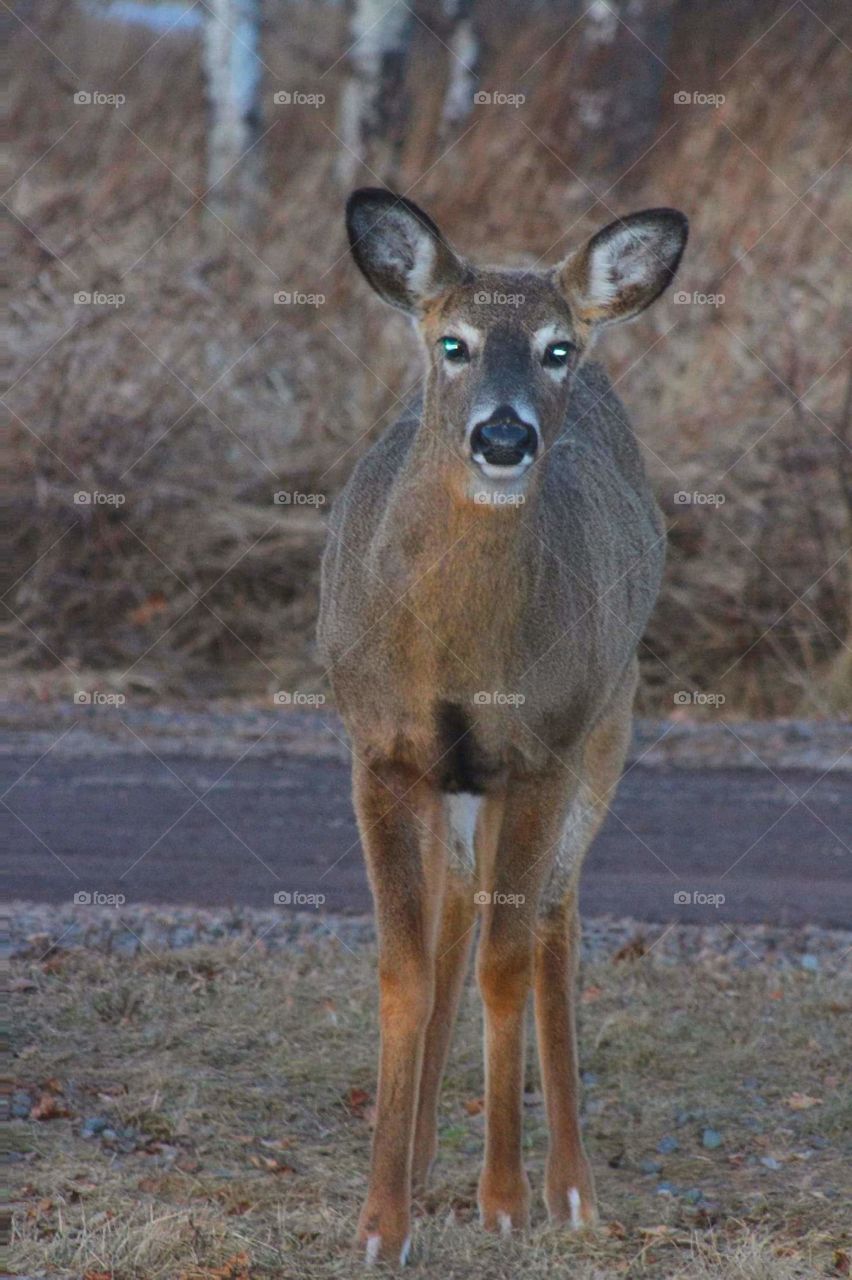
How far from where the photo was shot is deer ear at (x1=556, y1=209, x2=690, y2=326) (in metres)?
5.49

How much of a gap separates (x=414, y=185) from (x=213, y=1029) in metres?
10.7

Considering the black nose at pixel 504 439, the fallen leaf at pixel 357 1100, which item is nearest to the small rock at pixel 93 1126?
the fallen leaf at pixel 357 1100

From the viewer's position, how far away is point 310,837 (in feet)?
29.7

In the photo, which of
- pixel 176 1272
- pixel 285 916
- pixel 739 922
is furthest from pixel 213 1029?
pixel 739 922

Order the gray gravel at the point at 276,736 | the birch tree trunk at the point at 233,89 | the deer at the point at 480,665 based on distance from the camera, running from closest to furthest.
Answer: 1. the deer at the point at 480,665
2. the gray gravel at the point at 276,736
3. the birch tree trunk at the point at 233,89

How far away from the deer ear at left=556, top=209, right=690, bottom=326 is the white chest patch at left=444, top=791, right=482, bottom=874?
1390 mm

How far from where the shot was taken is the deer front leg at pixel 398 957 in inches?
198

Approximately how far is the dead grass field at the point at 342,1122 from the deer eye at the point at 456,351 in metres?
2.22

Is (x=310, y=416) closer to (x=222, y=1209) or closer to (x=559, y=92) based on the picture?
(x=559, y=92)

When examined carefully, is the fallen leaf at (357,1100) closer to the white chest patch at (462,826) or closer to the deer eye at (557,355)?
the white chest patch at (462,826)

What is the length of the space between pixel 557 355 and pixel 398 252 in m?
0.53

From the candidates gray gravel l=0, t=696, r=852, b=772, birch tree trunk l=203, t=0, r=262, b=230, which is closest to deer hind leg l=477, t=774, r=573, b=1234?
gray gravel l=0, t=696, r=852, b=772

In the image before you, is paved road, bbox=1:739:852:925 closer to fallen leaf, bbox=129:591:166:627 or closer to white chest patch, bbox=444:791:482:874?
fallen leaf, bbox=129:591:166:627

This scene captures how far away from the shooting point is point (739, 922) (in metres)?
8.05
